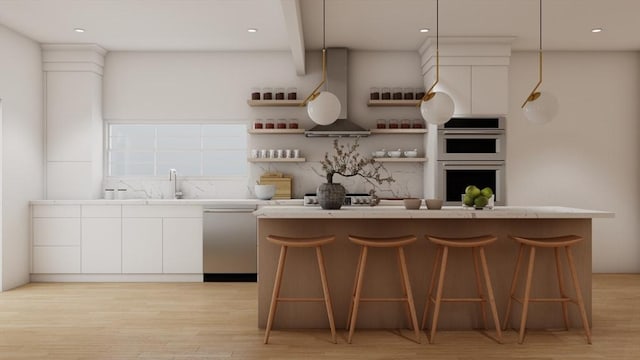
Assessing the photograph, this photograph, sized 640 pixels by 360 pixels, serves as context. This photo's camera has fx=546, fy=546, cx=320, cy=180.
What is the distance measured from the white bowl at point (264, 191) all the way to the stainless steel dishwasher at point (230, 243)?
268mm

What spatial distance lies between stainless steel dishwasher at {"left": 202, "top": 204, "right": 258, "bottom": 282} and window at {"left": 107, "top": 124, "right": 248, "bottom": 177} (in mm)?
940

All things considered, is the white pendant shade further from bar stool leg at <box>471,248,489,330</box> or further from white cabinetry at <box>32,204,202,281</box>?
white cabinetry at <box>32,204,202,281</box>

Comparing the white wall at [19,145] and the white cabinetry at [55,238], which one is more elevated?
the white wall at [19,145]

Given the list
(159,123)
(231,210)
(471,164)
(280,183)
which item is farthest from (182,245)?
(471,164)

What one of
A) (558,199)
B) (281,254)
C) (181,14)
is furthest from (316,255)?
(558,199)

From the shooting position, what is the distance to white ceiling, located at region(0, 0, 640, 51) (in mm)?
4969

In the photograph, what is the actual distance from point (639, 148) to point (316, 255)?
486 cm

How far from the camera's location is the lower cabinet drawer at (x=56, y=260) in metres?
6.14

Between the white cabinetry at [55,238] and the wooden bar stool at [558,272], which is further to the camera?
the white cabinetry at [55,238]

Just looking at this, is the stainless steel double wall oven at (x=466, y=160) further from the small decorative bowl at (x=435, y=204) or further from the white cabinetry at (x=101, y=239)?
the white cabinetry at (x=101, y=239)

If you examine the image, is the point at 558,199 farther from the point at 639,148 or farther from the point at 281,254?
the point at 281,254

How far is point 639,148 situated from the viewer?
6.76m

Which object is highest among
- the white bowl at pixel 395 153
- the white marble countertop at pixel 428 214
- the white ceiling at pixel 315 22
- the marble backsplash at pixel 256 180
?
the white ceiling at pixel 315 22

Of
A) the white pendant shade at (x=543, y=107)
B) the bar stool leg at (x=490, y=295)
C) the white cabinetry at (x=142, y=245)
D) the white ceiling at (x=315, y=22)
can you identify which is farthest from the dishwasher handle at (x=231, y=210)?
the white pendant shade at (x=543, y=107)
